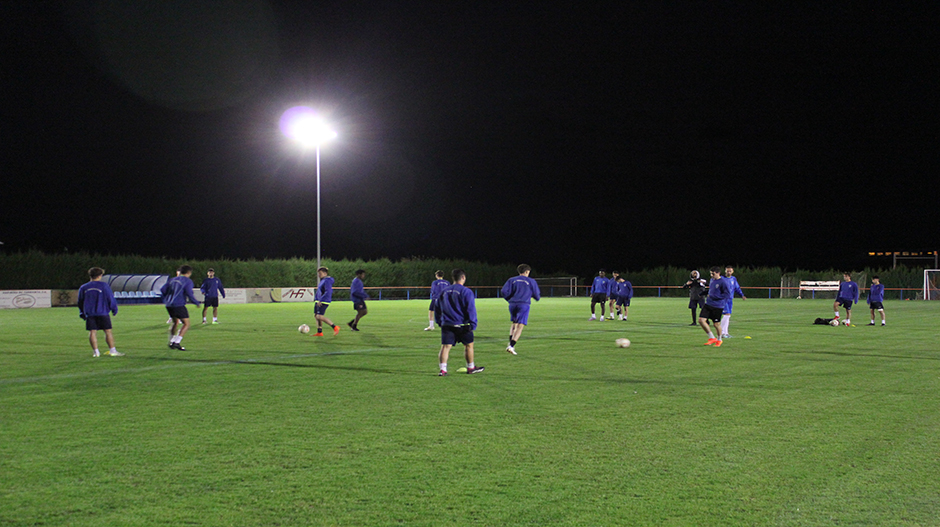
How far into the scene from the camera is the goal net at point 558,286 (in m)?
62.6

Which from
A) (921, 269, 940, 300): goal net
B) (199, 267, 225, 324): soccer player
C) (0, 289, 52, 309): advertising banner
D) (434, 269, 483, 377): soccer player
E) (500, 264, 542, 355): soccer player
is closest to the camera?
(434, 269, 483, 377): soccer player

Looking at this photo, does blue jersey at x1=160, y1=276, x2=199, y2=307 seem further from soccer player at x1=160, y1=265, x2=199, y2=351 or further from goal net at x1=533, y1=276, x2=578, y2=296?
goal net at x1=533, y1=276, x2=578, y2=296

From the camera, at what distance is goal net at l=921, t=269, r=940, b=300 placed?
51.7 metres

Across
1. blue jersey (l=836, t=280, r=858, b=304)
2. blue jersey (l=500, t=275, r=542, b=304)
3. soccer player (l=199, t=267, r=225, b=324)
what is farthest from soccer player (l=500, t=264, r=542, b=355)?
blue jersey (l=836, t=280, r=858, b=304)

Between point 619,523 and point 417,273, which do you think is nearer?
point 619,523

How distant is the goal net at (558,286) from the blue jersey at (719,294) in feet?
147

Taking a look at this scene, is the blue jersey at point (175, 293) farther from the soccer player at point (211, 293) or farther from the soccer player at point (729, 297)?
the soccer player at point (729, 297)

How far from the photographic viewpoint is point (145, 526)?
4234 millimetres

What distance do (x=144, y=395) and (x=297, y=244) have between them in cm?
7222

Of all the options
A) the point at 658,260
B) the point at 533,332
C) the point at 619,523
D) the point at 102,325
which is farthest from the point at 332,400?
the point at 658,260

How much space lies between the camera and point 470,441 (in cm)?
648

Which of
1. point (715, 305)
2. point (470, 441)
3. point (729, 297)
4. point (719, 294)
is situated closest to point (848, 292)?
point (729, 297)

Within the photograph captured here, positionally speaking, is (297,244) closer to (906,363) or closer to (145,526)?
(906,363)

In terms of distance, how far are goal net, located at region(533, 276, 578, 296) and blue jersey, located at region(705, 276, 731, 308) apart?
1764 inches
